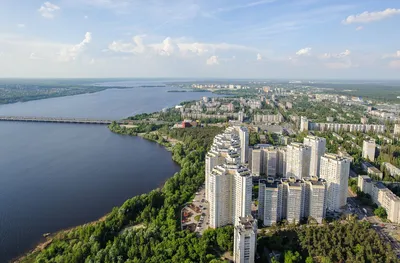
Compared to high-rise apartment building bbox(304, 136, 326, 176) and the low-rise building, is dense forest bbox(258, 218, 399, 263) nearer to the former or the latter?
the low-rise building

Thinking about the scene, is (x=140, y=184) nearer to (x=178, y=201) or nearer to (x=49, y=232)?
(x=178, y=201)

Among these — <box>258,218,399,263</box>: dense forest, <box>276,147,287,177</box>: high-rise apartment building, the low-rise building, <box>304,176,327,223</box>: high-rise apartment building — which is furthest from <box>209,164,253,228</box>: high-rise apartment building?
the low-rise building

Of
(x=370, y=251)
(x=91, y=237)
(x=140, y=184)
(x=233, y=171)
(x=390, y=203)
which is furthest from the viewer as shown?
(x=140, y=184)

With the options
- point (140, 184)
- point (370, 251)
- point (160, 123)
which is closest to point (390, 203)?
point (370, 251)

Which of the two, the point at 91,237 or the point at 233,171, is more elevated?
the point at 233,171

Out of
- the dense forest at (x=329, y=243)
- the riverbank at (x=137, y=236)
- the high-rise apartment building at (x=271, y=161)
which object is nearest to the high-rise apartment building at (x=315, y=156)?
the high-rise apartment building at (x=271, y=161)

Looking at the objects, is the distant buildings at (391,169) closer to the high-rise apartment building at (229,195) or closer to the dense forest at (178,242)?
the dense forest at (178,242)

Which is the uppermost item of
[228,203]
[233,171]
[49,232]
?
[233,171]

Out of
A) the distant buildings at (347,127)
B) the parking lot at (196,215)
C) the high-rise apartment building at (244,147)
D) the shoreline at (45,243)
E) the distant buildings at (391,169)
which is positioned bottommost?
the shoreline at (45,243)
